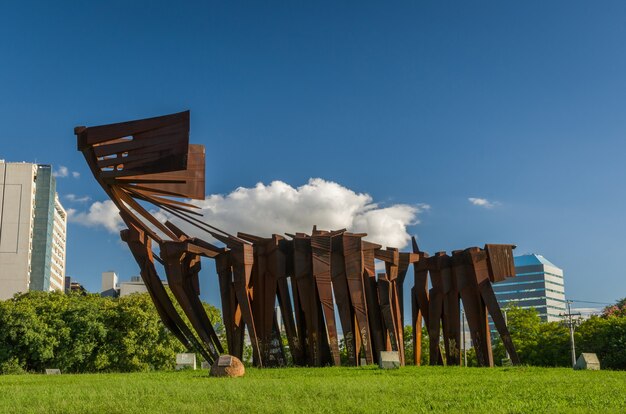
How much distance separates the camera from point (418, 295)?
21.9 m

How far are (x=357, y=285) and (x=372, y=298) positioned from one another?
104cm

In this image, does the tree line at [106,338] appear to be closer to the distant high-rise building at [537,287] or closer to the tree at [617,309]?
the tree at [617,309]

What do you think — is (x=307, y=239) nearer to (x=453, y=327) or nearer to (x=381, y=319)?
(x=381, y=319)

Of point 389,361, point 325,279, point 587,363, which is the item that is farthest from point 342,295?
point 587,363

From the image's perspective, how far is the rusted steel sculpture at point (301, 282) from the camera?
65.6 feet

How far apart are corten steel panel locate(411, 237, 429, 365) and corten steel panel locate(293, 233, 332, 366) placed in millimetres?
3174

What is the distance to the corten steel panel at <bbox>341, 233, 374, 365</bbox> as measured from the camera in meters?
19.8

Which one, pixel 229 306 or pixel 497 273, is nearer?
pixel 497 273

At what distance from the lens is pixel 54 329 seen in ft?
113

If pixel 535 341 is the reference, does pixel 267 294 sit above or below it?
above

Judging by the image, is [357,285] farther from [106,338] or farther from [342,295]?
[106,338]

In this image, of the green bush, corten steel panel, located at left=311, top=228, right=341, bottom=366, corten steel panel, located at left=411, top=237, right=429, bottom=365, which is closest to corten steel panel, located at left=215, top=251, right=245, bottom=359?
corten steel panel, located at left=311, top=228, right=341, bottom=366

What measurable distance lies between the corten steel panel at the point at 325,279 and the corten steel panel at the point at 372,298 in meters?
1.24

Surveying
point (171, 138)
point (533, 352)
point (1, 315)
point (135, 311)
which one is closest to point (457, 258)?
point (171, 138)
